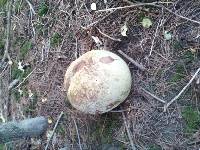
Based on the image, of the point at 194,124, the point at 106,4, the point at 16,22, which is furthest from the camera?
the point at 16,22

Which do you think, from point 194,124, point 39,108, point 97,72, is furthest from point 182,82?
point 39,108

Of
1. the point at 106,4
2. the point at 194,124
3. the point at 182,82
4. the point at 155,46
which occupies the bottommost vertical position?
the point at 194,124

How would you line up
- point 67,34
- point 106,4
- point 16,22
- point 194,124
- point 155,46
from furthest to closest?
1. point 16,22
2. point 67,34
3. point 106,4
4. point 155,46
5. point 194,124

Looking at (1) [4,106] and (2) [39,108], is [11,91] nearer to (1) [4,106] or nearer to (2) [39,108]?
(1) [4,106]

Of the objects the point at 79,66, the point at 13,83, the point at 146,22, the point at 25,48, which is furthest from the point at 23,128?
the point at 146,22

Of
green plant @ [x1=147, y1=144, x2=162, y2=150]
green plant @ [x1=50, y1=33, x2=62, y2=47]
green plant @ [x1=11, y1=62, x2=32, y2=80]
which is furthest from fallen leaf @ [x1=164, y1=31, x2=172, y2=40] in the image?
green plant @ [x1=11, y1=62, x2=32, y2=80]

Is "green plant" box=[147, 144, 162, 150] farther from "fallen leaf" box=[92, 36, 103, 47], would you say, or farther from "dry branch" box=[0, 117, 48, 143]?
"dry branch" box=[0, 117, 48, 143]

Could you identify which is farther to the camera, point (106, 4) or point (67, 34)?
point (67, 34)
